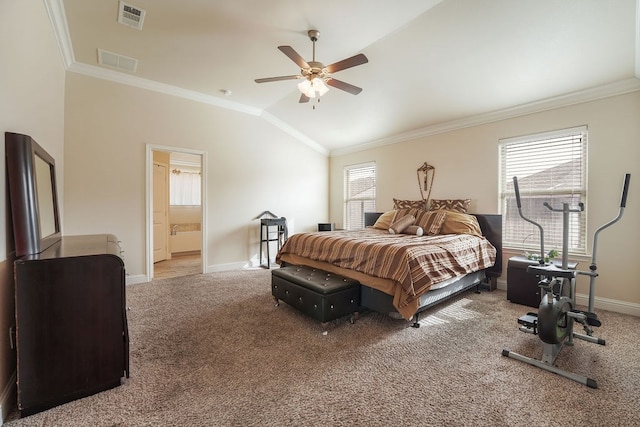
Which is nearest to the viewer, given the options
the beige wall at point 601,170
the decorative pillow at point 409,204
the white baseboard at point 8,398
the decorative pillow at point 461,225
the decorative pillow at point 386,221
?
the white baseboard at point 8,398

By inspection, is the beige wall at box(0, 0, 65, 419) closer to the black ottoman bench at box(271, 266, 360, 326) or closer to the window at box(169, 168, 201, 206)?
the black ottoman bench at box(271, 266, 360, 326)

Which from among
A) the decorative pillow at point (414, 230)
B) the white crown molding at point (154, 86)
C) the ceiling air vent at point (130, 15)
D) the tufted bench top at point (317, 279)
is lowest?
the tufted bench top at point (317, 279)

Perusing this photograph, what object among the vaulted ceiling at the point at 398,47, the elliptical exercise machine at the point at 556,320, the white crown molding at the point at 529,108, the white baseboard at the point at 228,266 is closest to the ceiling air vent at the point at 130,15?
the vaulted ceiling at the point at 398,47

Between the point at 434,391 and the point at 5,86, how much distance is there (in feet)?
10.5

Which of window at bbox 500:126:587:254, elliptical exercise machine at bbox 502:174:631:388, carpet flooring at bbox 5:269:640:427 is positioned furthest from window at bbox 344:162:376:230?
elliptical exercise machine at bbox 502:174:631:388

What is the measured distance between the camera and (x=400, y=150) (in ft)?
17.1

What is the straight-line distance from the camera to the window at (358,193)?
232 inches

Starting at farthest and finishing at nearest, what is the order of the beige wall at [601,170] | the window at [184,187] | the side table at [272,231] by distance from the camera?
1. the window at [184,187]
2. the side table at [272,231]
3. the beige wall at [601,170]

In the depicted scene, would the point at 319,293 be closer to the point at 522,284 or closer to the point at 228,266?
the point at 522,284

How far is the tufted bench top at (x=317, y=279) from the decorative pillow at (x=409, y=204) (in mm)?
2421

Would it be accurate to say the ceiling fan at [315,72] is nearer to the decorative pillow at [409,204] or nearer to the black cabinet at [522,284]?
the decorative pillow at [409,204]

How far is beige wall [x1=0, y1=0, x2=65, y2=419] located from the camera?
61.4 inches

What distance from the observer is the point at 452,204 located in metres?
4.24

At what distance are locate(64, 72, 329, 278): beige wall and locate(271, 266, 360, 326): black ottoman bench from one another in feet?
7.83
